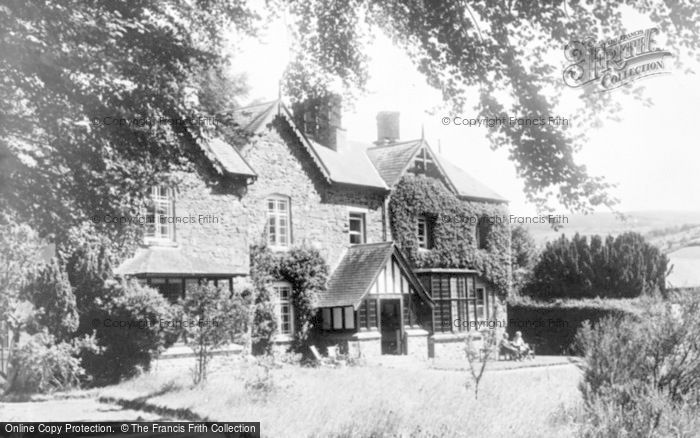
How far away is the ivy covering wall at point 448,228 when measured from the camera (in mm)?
26469

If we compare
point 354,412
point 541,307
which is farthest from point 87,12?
point 541,307

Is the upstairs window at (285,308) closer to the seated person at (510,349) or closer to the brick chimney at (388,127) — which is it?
the seated person at (510,349)

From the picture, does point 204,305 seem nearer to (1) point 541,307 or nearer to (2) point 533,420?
(2) point 533,420

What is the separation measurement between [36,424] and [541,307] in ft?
82.5

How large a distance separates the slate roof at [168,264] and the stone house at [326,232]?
1.4 inches

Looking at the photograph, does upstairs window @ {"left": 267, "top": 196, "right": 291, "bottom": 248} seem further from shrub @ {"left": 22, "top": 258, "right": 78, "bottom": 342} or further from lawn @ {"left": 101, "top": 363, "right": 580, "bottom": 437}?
shrub @ {"left": 22, "top": 258, "right": 78, "bottom": 342}

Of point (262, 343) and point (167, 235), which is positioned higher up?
point (167, 235)

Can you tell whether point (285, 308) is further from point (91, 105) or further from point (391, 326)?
point (91, 105)

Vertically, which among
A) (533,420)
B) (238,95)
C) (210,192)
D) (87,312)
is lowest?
(533,420)

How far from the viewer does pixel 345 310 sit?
2270cm

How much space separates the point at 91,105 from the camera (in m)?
8.05

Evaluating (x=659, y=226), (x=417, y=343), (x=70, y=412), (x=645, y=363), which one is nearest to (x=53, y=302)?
(x=70, y=412)

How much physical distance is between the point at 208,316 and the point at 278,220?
7425 millimetres
